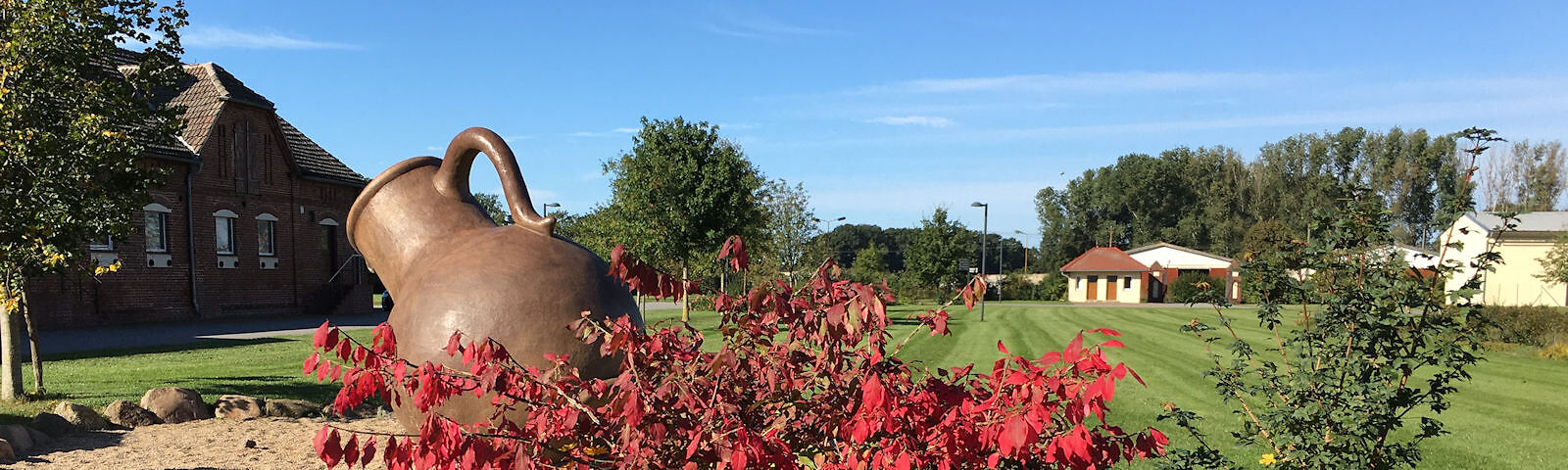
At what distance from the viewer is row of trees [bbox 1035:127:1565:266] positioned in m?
63.6

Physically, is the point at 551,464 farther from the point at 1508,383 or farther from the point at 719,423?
the point at 1508,383

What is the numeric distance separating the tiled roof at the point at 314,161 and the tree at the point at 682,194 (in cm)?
1162

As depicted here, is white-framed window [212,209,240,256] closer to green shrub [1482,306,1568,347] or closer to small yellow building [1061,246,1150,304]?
green shrub [1482,306,1568,347]

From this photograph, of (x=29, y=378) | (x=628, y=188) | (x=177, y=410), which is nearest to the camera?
(x=177, y=410)

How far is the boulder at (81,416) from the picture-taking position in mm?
7586

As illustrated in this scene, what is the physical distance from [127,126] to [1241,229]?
2894 inches

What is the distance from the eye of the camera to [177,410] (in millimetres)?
8102

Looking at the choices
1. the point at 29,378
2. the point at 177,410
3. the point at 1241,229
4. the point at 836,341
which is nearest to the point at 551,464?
the point at 836,341

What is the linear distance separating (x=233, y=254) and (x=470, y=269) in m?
25.7

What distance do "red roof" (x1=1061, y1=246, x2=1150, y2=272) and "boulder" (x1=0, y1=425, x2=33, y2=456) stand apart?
5083 cm

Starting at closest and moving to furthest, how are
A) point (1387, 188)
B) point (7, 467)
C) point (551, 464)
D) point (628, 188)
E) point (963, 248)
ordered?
point (551, 464) < point (7, 467) < point (628, 188) < point (963, 248) < point (1387, 188)

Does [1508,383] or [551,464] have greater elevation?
[551,464]

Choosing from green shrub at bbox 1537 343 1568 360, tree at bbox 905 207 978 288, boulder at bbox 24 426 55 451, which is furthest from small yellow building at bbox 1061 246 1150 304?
boulder at bbox 24 426 55 451

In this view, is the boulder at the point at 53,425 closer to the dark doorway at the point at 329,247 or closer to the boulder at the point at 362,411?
the boulder at the point at 362,411
